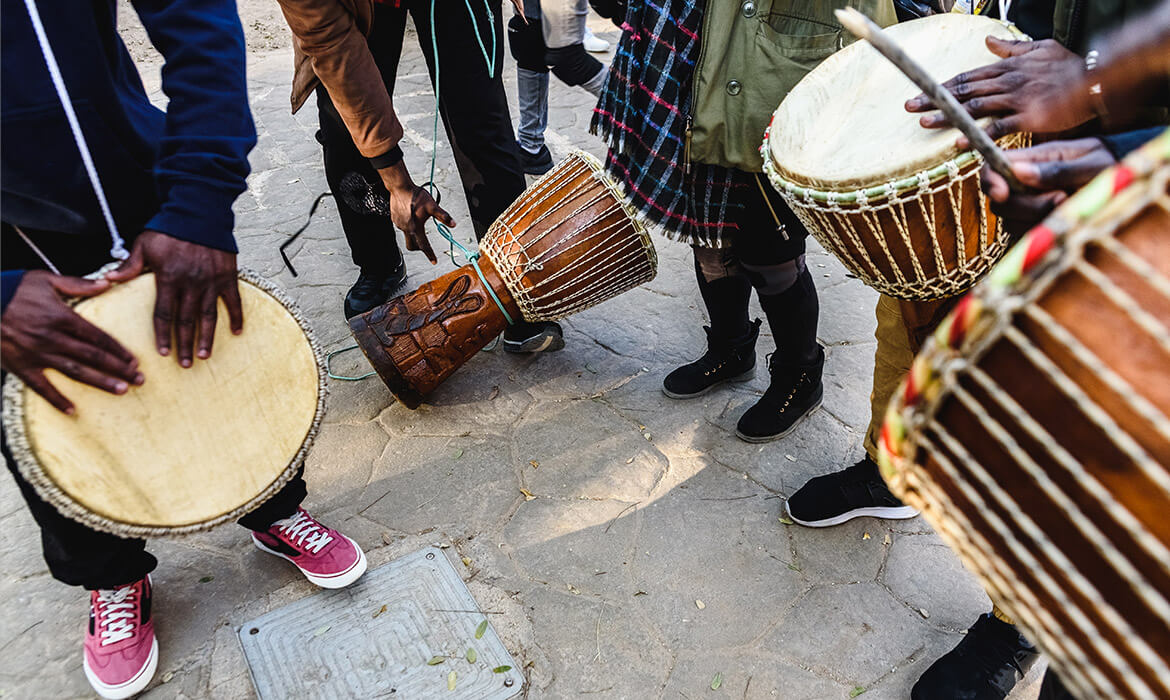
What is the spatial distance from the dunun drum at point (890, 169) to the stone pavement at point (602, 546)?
85 centimetres

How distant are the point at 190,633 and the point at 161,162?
1.20m

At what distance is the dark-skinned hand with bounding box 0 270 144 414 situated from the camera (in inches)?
45.6

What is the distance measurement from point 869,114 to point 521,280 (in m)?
1.19

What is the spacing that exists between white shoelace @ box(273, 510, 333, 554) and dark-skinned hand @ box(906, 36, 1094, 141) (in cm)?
173

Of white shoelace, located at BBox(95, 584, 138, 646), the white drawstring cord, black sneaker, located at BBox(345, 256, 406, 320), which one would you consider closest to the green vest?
the white drawstring cord

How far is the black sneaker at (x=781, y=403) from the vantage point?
238 cm

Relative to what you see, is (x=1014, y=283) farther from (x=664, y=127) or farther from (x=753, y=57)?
(x=664, y=127)

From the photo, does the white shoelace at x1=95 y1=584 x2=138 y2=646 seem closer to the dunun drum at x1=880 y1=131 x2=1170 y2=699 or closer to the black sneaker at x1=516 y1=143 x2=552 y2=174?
the dunun drum at x1=880 y1=131 x2=1170 y2=699

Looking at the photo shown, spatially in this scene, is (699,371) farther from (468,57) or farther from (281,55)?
(281,55)

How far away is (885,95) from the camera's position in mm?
1538

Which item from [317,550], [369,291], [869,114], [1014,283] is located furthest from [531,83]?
[1014,283]

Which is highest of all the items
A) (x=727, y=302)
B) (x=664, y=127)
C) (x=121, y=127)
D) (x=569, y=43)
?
(x=121, y=127)

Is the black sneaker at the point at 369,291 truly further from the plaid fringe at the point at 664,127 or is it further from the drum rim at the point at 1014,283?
the drum rim at the point at 1014,283

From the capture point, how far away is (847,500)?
6.84 ft
